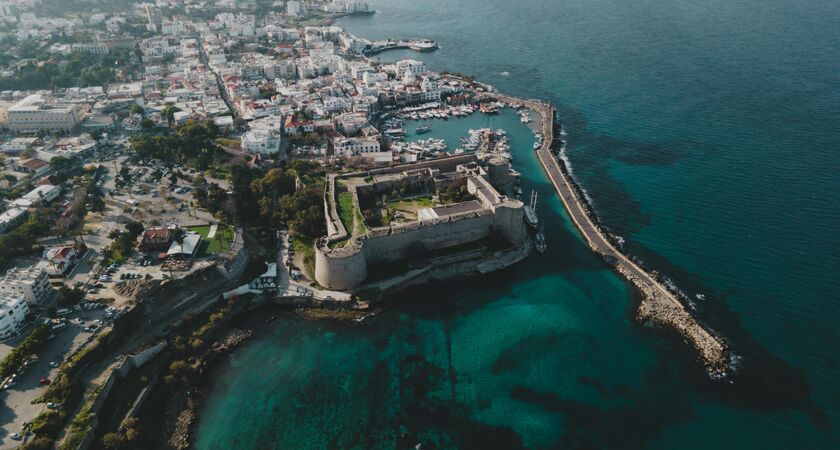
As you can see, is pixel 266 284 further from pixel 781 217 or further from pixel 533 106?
pixel 533 106

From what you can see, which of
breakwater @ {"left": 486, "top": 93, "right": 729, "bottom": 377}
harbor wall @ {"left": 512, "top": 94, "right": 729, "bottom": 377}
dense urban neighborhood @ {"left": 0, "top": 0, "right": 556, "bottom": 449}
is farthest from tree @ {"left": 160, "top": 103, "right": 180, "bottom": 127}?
harbor wall @ {"left": 512, "top": 94, "right": 729, "bottom": 377}

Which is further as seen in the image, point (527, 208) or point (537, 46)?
point (537, 46)

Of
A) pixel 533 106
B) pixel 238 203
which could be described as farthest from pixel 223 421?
pixel 533 106

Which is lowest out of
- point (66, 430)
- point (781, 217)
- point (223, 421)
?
point (223, 421)

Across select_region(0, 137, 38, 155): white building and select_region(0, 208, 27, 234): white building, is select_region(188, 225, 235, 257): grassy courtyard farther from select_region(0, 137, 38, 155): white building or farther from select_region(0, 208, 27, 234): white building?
select_region(0, 137, 38, 155): white building

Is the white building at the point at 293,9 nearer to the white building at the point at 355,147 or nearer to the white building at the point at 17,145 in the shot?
the white building at the point at 17,145

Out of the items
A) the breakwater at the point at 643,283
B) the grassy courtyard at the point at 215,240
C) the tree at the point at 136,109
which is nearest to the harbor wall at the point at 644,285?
the breakwater at the point at 643,283
